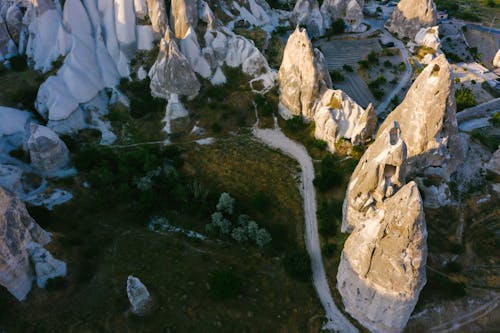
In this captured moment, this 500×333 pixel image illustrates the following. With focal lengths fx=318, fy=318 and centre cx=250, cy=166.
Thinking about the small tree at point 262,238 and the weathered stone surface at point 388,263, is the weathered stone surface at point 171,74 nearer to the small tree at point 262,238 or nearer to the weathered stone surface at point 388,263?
the small tree at point 262,238

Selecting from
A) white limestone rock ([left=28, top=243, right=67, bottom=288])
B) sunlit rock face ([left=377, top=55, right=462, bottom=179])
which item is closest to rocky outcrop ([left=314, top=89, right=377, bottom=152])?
sunlit rock face ([left=377, top=55, right=462, bottom=179])

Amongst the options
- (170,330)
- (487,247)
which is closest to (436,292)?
(487,247)

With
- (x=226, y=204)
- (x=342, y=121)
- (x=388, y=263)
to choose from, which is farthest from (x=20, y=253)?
(x=342, y=121)

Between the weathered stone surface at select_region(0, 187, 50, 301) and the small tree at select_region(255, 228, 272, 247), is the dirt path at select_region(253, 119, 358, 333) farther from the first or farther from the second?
the weathered stone surface at select_region(0, 187, 50, 301)

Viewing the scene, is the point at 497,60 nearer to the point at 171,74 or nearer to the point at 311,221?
the point at 311,221

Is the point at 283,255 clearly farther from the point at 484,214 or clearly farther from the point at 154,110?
the point at 154,110

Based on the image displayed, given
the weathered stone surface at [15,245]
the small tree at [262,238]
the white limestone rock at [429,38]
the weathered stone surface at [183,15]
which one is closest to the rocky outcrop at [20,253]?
the weathered stone surface at [15,245]

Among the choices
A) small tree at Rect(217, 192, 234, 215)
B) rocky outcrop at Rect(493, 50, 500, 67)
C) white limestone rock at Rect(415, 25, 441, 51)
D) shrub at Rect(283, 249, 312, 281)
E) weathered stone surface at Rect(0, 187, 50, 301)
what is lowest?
shrub at Rect(283, 249, 312, 281)
